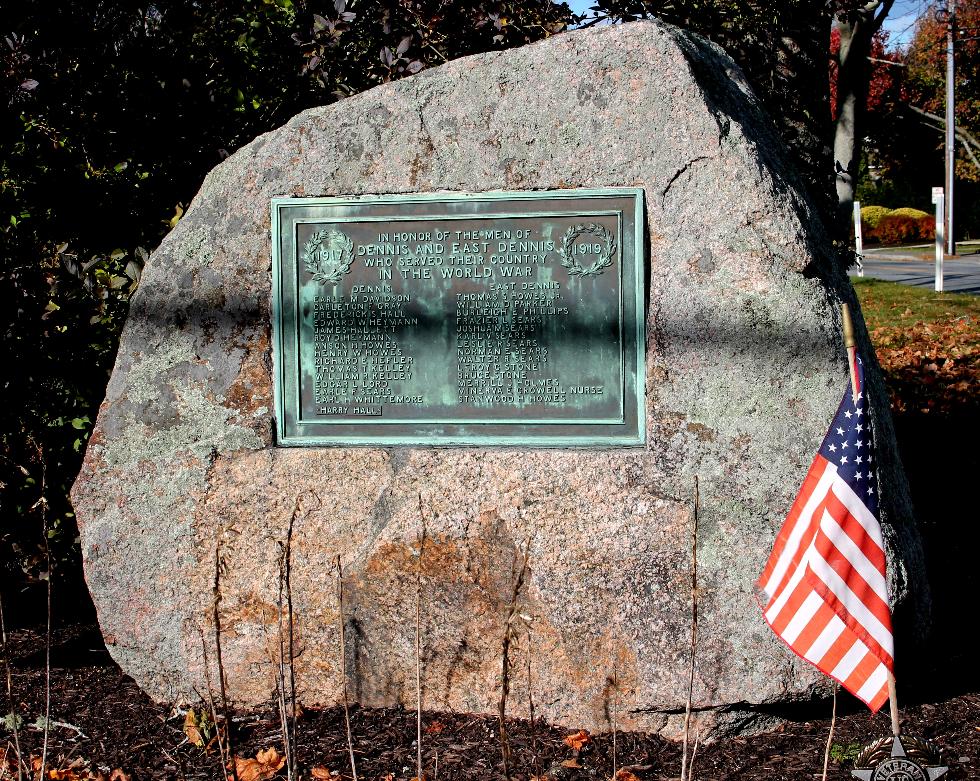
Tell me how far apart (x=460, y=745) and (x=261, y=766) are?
68cm

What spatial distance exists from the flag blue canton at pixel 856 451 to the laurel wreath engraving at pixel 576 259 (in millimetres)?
1138

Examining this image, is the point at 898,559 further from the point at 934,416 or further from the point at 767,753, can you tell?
the point at 934,416

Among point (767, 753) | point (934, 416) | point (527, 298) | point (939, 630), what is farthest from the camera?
point (934, 416)

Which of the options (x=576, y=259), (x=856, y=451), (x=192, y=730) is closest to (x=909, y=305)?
(x=576, y=259)

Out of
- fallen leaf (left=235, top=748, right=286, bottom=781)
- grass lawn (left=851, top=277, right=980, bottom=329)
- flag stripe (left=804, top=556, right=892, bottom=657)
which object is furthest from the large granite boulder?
grass lawn (left=851, top=277, right=980, bottom=329)

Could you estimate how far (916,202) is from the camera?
3853 centimetres

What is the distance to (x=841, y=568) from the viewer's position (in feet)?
8.38

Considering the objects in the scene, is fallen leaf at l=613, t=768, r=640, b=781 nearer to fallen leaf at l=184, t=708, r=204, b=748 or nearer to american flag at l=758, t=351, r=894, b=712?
american flag at l=758, t=351, r=894, b=712

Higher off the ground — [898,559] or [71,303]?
[71,303]

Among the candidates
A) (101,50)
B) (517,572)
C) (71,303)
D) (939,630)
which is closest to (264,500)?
(517,572)

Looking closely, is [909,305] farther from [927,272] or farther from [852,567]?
[852,567]

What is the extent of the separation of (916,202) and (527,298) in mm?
39466

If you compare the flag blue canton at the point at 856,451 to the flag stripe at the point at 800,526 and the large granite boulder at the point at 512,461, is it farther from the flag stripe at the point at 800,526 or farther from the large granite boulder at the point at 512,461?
the large granite boulder at the point at 512,461

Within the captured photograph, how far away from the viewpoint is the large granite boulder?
10.9ft
